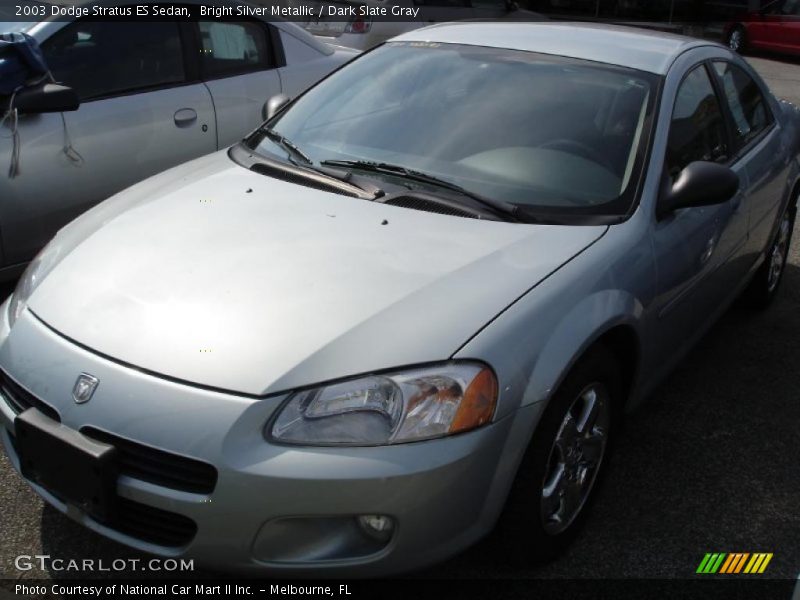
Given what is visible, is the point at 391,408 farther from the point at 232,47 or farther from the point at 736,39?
the point at 736,39

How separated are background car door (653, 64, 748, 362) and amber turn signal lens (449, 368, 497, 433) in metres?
0.98

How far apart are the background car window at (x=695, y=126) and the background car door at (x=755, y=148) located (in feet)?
0.60

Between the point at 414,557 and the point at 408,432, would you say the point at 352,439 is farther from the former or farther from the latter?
the point at 414,557

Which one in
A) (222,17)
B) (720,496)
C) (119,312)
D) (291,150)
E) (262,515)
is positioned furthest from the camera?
(222,17)

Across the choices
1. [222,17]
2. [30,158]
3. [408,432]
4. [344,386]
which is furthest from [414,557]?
[222,17]

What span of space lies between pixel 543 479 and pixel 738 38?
17.2m

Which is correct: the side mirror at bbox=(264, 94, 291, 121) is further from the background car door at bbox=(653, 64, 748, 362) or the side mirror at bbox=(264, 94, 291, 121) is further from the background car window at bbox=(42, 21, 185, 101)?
the background car door at bbox=(653, 64, 748, 362)

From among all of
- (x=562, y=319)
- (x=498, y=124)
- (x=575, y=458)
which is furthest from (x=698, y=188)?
(x=575, y=458)

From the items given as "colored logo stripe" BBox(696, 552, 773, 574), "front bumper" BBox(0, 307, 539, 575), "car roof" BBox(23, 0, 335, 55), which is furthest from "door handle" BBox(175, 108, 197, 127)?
"colored logo stripe" BBox(696, 552, 773, 574)

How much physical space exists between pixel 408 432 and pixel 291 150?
62.0 inches

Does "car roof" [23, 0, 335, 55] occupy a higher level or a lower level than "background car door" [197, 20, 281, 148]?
higher

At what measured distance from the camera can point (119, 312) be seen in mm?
2445

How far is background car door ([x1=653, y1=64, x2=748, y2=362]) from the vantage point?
3086mm

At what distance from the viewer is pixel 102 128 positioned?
14.4 feet
